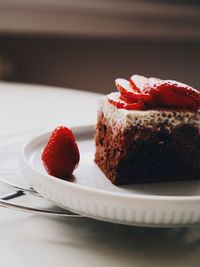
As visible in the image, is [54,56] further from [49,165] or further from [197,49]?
[49,165]

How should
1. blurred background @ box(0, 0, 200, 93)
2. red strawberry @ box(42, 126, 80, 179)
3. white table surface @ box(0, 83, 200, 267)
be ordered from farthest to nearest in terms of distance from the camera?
1. blurred background @ box(0, 0, 200, 93)
2. red strawberry @ box(42, 126, 80, 179)
3. white table surface @ box(0, 83, 200, 267)

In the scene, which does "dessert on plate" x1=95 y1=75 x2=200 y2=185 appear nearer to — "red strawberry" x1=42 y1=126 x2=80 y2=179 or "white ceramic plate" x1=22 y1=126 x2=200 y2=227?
"red strawberry" x1=42 y1=126 x2=80 y2=179

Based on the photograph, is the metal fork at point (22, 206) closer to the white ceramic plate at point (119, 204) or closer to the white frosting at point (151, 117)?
the white ceramic plate at point (119, 204)

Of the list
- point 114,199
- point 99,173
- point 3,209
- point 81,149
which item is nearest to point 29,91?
point 81,149

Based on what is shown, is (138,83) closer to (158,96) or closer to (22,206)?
(158,96)

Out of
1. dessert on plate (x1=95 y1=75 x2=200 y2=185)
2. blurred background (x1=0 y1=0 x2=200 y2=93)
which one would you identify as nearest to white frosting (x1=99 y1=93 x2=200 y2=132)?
dessert on plate (x1=95 y1=75 x2=200 y2=185)

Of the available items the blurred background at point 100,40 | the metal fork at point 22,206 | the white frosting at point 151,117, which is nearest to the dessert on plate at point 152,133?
the white frosting at point 151,117

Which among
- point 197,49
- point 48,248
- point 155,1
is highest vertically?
point 155,1

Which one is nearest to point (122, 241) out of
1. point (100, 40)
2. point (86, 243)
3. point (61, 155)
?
point (86, 243)
